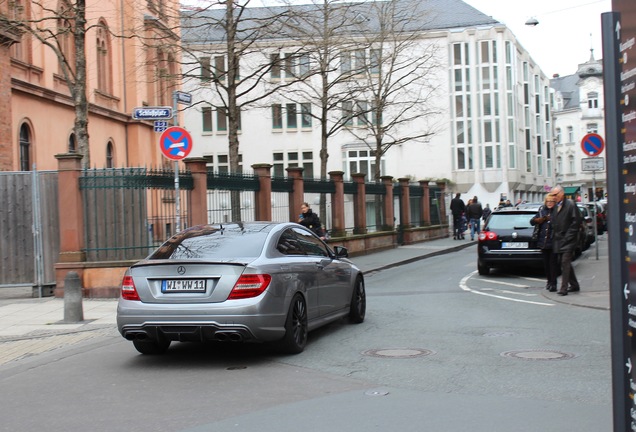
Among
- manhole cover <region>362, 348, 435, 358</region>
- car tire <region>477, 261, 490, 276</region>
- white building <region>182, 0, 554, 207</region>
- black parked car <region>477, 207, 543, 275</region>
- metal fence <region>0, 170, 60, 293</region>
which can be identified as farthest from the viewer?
white building <region>182, 0, 554, 207</region>

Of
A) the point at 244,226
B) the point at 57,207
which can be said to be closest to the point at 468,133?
the point at 57,207

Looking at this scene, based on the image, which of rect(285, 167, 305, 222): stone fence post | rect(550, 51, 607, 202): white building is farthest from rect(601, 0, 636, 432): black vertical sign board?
rect(550, 51, 607, 202): white building

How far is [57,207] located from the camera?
16.1 meters

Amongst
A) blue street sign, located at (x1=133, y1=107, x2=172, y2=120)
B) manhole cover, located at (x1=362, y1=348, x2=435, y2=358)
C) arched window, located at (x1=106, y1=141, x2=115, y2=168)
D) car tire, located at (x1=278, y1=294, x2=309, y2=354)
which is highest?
arched window, located at (x1=106, y1=141, x2=115, y2=168)

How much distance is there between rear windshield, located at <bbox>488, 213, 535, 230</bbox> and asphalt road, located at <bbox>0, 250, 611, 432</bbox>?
6.37 meters

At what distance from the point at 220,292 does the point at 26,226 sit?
9.24m

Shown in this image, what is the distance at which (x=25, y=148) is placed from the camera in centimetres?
2542

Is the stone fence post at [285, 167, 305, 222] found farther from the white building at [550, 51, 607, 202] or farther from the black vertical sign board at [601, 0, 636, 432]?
the white building at [550, 51, 607, 202]

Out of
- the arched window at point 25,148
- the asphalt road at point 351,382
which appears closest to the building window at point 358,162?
the arched window at point 25,148

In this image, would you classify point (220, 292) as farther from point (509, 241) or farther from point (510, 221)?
point (510, 221)

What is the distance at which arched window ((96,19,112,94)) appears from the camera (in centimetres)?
3156

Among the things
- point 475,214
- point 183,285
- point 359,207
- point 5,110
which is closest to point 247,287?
point 183,285

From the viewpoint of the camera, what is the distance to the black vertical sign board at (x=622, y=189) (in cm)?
299

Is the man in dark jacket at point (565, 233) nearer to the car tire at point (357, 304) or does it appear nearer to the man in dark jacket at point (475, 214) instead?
the car tire at point (357, 304)
